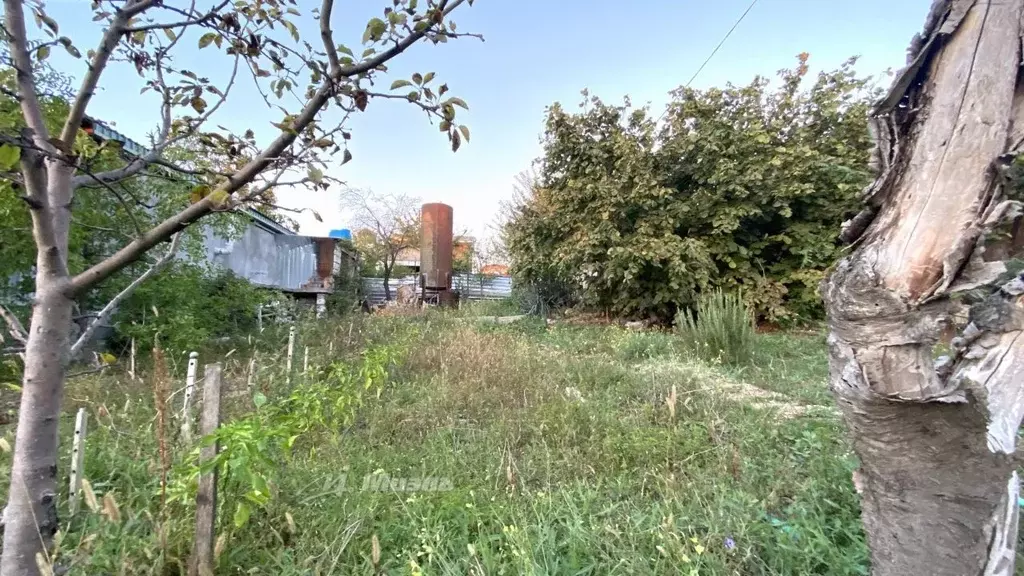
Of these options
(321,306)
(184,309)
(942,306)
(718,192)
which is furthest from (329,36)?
(718,192)

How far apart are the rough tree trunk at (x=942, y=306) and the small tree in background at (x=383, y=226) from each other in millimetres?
14533

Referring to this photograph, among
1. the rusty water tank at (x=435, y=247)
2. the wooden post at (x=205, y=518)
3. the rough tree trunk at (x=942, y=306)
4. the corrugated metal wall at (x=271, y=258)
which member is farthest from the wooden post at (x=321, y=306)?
the rough tree trunk at (x=942, y=306)

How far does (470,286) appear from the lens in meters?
14.2

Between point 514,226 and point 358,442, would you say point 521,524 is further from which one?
point 514,226

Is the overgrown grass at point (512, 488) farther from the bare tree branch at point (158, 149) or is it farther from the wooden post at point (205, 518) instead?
the bare tree branch at point (158, 149)

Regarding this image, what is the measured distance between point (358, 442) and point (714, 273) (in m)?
7.14

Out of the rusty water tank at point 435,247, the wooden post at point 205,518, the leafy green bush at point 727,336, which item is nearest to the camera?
the wooden post at point 205,518

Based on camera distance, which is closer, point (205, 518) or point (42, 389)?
point (42, 389)

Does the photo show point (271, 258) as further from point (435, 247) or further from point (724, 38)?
point (724, 38)

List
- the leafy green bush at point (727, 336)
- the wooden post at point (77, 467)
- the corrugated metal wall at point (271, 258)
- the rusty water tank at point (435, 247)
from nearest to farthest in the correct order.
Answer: the wooden post at point (77, 467) → the leafy green bush at point (727, 336) → the corrugated metal wall at point (271, 258) → the rusty water tank at point (435, 247)

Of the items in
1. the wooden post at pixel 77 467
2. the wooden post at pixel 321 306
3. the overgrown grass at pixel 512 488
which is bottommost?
the overgrown grass at pixel 512 488

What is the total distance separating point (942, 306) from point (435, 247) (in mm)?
9867

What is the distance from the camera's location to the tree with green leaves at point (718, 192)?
7195 millimetres

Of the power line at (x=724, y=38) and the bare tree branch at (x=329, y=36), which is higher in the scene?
the power line at (x=724, y=38)
